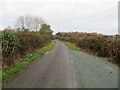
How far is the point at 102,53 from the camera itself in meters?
10.5

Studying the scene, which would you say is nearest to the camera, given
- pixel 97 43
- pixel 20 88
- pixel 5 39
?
pixel 20 88

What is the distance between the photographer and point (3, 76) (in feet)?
15.1

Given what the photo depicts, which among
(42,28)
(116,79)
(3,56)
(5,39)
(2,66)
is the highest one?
(42,28)

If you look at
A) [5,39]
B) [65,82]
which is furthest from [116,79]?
[5,39]

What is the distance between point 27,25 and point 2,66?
108 ft

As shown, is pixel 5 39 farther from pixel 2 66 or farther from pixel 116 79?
pixel 116 79

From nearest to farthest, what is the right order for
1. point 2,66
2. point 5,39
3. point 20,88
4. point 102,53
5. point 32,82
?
point 20,88 → point 32,82 → point 2,66 → point 5,39 → point 102,53

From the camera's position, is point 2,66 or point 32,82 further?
point 2,66

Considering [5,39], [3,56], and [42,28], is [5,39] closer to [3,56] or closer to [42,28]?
[3,56]

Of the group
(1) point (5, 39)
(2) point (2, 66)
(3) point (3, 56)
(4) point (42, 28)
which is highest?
(4) point (42, 28)

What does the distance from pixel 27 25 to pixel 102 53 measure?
3157 centimetres

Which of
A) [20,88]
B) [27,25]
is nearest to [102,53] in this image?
[20,88]

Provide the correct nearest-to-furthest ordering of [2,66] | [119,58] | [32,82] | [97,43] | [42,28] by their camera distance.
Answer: [32,82]
[2,66]
[119,58]
[97,43]
[42,28]

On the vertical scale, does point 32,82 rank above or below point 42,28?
below
